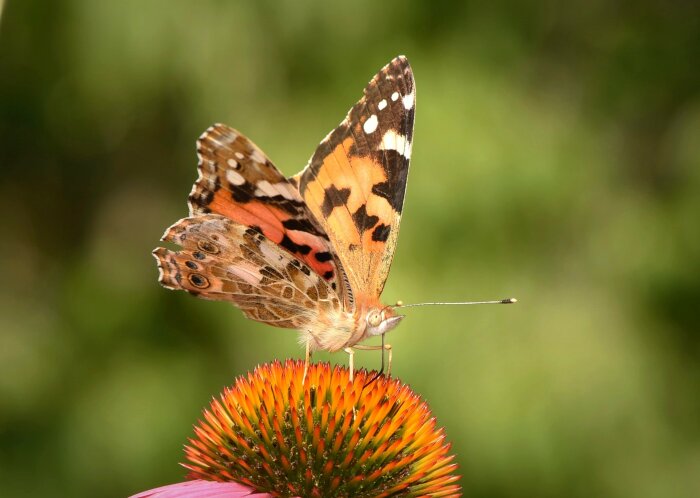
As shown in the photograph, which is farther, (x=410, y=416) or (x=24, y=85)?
(x=24, y=85)

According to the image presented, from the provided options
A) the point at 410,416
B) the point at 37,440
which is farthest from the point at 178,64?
the point at 410,416

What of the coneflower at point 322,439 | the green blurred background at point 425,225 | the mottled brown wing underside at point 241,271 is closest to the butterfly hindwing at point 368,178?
the mottled brown wing underside at point 241,271

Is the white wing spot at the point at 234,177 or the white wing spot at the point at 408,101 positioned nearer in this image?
the white wing spot at the point at 234,177

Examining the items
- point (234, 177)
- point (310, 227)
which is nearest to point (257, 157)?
point (234, 177)

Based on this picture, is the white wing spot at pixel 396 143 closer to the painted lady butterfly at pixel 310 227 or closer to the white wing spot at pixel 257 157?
the painted lady butterfly at pixel 310 227

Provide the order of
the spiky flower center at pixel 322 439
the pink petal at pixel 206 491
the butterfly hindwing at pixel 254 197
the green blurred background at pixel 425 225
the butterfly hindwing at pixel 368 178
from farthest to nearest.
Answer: the green blurred background at pixel 425 225 < the butterfly hindwing at pixel 368 178 < the butterfly hindwing at pixel 254 197 < the spiky flower center at pixel 322 439 < the pink petal at pixel 206 491

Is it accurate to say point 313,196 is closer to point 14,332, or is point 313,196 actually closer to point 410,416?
point 410,416

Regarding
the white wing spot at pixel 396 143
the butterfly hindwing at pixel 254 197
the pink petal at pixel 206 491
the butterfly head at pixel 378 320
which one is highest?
the white wing spot at pixel 396 143
